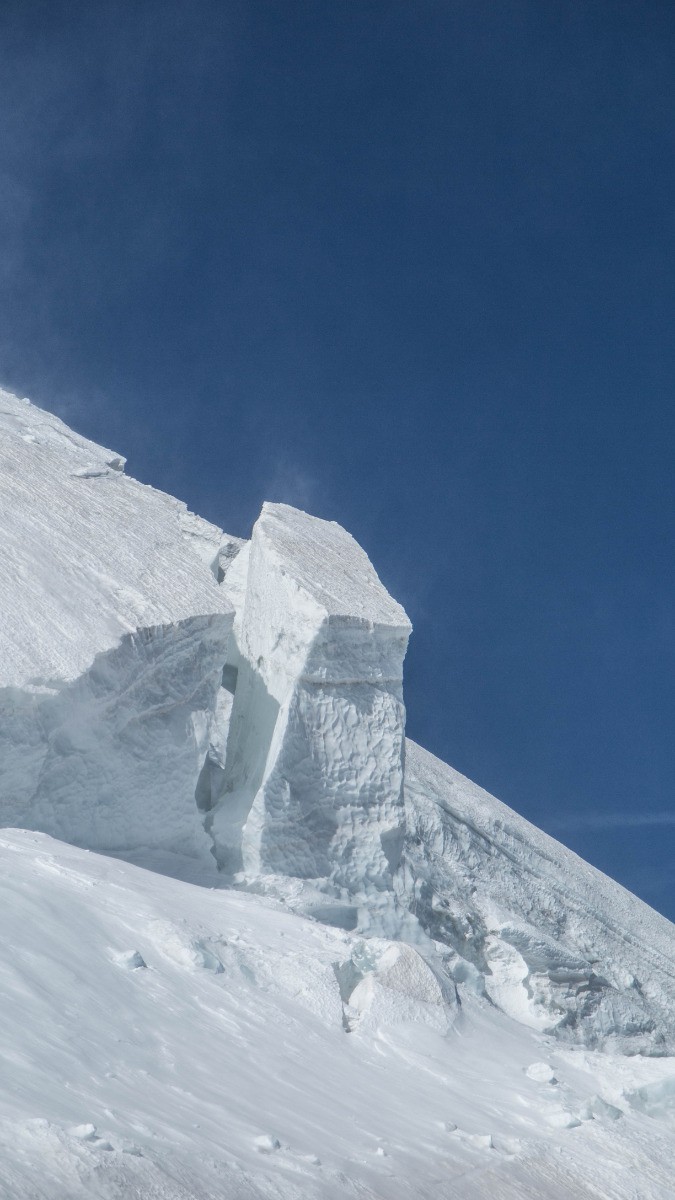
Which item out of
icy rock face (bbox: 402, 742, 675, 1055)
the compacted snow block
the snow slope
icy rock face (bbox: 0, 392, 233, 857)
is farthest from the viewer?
icy rock face (bbox: 402, 742, 675, 1055)

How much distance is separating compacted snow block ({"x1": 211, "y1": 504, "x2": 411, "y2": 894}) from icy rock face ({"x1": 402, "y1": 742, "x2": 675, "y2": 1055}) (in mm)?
743

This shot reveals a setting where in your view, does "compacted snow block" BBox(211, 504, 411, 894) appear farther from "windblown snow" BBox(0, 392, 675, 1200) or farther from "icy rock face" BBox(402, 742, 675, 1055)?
"icy rock face" BBox(402, 742, 675, 1055)

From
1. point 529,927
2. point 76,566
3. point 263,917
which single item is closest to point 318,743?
point 263,917

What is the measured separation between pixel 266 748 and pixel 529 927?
3124 millimetres

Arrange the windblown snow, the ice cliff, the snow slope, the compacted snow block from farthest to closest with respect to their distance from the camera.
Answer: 1. the compacted snow block
2. the ice cliff
3. the windblown snow
4. the snow slope

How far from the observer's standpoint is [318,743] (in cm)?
809

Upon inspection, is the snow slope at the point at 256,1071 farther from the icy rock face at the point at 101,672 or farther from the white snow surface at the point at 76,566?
the white snow surface at the point at 76,566

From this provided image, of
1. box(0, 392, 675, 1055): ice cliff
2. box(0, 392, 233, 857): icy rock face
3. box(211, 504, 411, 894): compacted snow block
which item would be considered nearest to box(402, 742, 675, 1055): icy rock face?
box(0, 392, 675, 1055): ice cliff

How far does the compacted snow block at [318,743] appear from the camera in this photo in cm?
786

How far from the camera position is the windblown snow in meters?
4.05

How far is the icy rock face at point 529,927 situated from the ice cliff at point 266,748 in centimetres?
3

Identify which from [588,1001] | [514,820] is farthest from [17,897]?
[514,820]

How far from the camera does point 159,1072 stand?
14.0 ft

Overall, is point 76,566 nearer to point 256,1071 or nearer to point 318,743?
point 318,743
